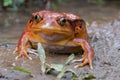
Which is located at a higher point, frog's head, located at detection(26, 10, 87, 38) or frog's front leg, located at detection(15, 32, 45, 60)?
frog's head, located at detection(26, 10, 87, 38)

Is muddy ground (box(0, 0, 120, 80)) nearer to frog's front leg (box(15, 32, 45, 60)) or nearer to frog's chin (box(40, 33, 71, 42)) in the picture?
frog's front leg (box(15, 32, 45, 60))

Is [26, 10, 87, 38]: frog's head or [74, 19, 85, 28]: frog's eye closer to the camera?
[26, 10, 87, 38]: frog's head

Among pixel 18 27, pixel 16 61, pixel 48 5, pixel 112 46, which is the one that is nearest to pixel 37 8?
pixel 48 5

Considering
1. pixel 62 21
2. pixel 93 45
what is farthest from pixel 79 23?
pixel 93 45

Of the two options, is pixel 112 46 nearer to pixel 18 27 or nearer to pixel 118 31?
pixel 118 31

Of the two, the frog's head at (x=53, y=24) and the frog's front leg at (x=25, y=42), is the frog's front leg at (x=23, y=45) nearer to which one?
the frog's front leg at (x=25, y=42)

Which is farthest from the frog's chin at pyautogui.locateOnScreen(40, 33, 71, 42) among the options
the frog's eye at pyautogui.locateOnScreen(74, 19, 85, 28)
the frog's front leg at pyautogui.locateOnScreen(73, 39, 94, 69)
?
the frog's eye at pyautogui.locateOnScreen(74, 19, 85, 28)

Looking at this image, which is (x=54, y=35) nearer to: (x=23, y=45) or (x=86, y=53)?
(x=86, y=53)
